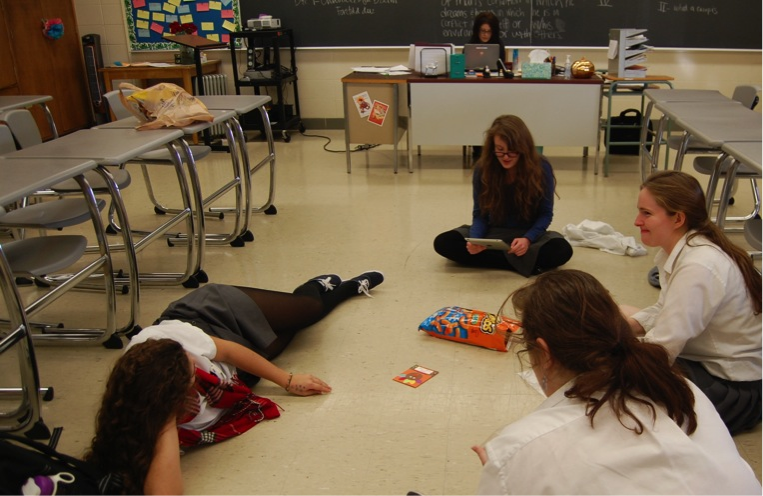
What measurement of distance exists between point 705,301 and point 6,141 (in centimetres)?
322

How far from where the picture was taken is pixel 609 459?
1.04 metres

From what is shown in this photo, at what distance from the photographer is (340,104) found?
7.13 meters

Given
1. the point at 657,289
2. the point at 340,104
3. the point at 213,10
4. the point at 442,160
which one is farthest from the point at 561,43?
the point at 657,289

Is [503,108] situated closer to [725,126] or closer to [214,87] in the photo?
[725,126]

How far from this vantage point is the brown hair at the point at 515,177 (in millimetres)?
3250

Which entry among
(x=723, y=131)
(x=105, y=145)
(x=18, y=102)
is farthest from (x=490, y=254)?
(x=18, y=102)

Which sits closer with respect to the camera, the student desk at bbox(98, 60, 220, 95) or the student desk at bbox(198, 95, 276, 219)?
the student desk at bbox(198, 95, 276, 219)

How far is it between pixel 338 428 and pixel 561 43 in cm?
519

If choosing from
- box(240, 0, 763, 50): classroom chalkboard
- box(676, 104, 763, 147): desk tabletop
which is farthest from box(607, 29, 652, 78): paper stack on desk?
box(676, 104, 763, 147): desk tabletop

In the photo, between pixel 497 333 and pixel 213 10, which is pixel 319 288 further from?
pixel 213 10

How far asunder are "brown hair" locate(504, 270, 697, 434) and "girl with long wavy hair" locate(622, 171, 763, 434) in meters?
0.81

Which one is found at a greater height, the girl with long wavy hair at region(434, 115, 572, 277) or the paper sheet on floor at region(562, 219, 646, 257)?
the girl with long wavy hair at region(434, 115, 572, 277)

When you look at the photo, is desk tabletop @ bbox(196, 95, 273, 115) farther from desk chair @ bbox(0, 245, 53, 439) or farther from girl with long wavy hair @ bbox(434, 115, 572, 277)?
desk chair @ bbox(0, 245, 53, 439)

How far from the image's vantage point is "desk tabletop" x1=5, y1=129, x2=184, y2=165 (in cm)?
287
